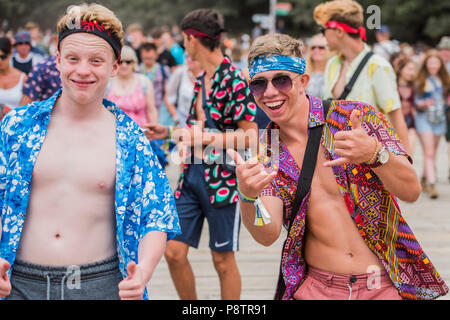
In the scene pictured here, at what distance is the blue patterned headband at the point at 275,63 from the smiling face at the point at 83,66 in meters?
0.67

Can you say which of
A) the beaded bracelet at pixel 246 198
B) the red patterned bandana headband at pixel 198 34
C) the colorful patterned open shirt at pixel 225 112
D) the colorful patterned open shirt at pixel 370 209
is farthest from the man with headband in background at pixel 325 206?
the red patterned bandana headband at pixel 198 34

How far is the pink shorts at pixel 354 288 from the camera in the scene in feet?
9.60

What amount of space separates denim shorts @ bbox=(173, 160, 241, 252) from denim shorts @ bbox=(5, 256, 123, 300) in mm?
1892

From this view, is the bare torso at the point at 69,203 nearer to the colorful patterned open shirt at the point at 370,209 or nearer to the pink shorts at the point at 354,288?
the colorful patterned open shirt at the point at 370,209

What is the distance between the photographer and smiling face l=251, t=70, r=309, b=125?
9.65 feet

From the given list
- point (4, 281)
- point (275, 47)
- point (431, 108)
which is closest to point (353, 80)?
point (275, 47)

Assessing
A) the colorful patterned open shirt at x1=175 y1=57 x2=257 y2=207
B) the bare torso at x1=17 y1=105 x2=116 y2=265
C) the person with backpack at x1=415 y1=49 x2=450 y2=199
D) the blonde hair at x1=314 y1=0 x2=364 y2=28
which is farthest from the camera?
the person with backpack at x1=415 y1=49 x2=450 y2=199

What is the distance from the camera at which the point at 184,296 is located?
4.64m

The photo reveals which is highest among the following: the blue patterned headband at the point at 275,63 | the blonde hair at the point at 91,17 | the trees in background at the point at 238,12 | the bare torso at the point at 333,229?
the trees in background at the point at 238,12

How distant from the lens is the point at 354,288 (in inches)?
115

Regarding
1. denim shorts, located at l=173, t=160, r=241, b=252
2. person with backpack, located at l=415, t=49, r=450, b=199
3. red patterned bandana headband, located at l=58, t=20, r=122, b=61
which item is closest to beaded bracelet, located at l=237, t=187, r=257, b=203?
red patterned bandana headband, located at l=58, t=20, r=122, b=61

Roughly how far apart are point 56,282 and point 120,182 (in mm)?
462

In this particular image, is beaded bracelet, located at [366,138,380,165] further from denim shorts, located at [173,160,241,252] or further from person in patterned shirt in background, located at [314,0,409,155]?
person in patterned shirt in background, located at [314,0,409,155]
